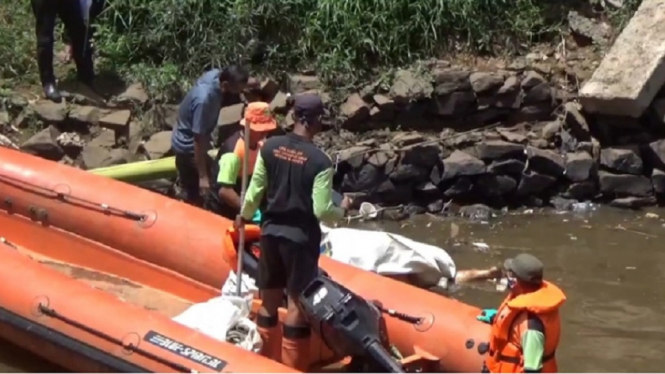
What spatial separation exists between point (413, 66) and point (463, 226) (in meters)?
1.61

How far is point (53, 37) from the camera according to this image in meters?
10.1

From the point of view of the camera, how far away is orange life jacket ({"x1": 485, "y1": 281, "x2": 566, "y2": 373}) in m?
5.01

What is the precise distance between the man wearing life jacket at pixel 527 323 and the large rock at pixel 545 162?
175 inches

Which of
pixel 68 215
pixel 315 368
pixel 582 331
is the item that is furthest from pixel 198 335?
pixel 582 331

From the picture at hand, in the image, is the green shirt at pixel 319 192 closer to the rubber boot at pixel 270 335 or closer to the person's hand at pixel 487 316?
the rubber boot at pixel 270 335

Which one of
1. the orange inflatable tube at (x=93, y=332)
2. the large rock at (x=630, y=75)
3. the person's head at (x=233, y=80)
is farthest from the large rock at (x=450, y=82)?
the orange inflatable tube at (x=93, y=332)

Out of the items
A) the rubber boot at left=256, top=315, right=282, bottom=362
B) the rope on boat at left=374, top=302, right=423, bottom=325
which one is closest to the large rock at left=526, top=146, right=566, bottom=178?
the rope on boat at left=374, top=302, right=423, bottom=325

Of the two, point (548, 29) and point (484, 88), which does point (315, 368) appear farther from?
point (548, 29)

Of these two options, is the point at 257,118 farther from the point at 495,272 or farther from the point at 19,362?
the point at 495,272

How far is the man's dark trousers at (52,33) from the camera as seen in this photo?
977 centimetres

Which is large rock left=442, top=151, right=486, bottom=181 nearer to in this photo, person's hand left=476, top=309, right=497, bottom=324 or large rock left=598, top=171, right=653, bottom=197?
large rock left=598, top=171, right=653, bottom=197

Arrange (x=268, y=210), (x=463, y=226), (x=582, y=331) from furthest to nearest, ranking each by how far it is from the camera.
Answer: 1. (x=463, y=226)
2. (x=582, y=331)
3. (x=268, y=210)

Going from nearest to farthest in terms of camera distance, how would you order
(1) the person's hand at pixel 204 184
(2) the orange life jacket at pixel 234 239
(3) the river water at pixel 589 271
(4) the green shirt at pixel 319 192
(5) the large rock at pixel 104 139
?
1. (4) the green shirt at pixel 319 192
2. (2) the orange life jacket at pixel 234 239
3. (3) the river water at pixel 589 271
4. (1) the person's hand at pixel 204 184
5. (5) the large rock at pixel 104 139

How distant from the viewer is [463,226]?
30.2 ft
